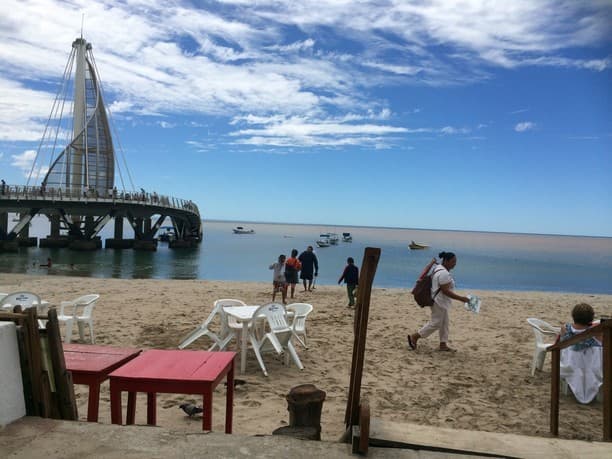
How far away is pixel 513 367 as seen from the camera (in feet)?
19.7

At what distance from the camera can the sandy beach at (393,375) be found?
13.6 ft

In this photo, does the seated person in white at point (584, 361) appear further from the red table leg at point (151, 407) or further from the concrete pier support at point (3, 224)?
the concrete pier support at point (3, 224)

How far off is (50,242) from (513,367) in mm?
51042

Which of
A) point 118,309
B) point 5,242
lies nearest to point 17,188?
point 5,242

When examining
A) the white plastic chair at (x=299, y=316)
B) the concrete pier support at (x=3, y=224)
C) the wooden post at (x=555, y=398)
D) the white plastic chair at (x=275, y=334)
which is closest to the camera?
the wooden post at (x=555, y=398)

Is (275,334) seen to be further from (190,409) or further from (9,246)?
(9,246)

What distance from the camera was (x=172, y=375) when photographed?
9.39 feet

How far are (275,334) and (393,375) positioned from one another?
1455mm

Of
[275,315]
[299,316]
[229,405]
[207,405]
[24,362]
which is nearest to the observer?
[24,362]

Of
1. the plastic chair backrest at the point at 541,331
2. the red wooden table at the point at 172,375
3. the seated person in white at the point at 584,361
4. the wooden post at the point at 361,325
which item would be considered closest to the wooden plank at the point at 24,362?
the red wooden table at the point at 172,375

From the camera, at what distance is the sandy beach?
4.15 m

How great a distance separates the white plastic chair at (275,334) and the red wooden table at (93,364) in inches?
91.0

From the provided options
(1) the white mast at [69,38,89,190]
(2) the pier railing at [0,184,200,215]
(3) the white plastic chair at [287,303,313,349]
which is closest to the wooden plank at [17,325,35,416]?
(3) the white plastic chair at [287,303,313,349]

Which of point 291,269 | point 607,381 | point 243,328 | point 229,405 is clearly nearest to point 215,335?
point 243,328
